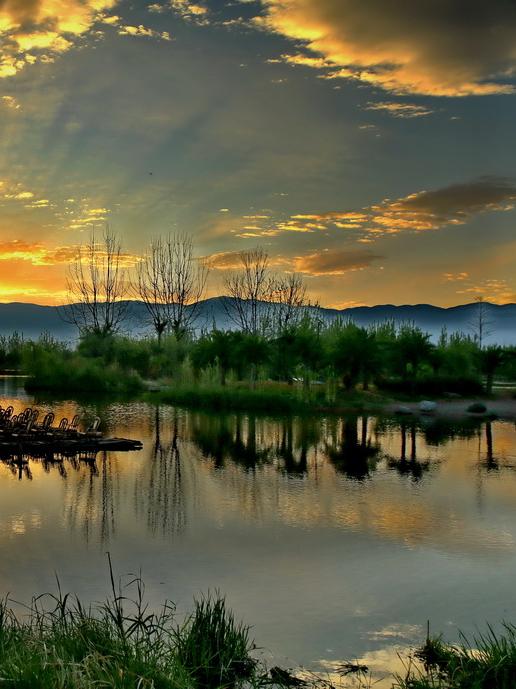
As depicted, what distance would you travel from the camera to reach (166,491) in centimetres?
1359

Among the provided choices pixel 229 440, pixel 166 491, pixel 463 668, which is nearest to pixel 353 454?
pixel 229 440

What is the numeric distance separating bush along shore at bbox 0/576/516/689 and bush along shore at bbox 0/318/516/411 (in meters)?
23.8

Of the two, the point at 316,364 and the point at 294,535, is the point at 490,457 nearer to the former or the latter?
the point at 294,535

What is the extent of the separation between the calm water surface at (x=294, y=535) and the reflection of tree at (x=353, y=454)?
0.11 m

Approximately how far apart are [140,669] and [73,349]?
4337cm

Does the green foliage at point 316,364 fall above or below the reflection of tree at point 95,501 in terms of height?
above

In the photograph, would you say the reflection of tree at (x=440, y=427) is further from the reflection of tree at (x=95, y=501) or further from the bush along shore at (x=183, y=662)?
the bush along shore at (x=183, y=662)

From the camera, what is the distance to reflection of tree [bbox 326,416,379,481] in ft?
52.5

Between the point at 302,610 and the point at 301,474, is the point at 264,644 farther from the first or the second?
the point at 301,474

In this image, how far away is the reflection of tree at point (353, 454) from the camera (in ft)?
52.5

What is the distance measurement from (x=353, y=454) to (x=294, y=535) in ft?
27.7

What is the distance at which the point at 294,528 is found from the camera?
10773 millimetres

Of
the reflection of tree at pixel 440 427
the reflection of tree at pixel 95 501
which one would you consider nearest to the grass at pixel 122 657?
the reflection of tree at pixel 95 501

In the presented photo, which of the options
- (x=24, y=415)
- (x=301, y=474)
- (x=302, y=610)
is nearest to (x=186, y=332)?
(x=24, y=415)
